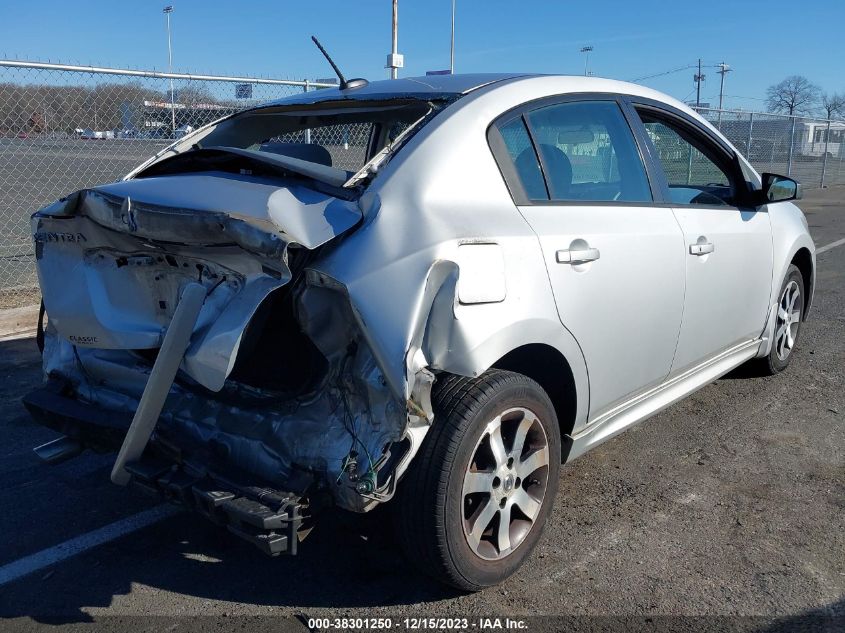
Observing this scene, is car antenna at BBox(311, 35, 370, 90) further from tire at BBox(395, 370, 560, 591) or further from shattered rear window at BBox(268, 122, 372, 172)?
tire at BBox(395, 370, 560, 591)

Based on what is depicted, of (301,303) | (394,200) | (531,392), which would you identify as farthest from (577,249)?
(301,303)

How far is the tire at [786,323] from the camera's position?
5102mm

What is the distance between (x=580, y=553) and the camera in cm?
321

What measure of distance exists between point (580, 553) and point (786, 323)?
282 centimetres

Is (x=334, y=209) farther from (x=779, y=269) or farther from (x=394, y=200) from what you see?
(x=779, y=269)

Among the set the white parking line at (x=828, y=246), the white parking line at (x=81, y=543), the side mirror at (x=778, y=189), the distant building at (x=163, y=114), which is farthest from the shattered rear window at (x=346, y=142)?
the white parking line at (x=828, y=246)

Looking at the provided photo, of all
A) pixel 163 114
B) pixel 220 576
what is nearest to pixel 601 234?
pixel 220 576

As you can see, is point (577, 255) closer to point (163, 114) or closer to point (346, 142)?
point (346, 142)

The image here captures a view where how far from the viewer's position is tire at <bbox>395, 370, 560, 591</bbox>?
260 centimetres

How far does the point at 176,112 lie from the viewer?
7914mm

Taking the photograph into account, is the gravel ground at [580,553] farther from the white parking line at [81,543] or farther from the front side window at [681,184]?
the front side window at [681,184]

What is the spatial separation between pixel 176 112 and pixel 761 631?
22.9ft

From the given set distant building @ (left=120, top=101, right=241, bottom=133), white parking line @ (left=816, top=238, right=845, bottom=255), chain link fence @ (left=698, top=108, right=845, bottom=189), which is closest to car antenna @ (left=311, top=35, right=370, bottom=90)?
distant building @ (left=120, top=101, right=241, bottom=133)

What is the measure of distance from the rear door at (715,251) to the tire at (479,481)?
1.16 meters
